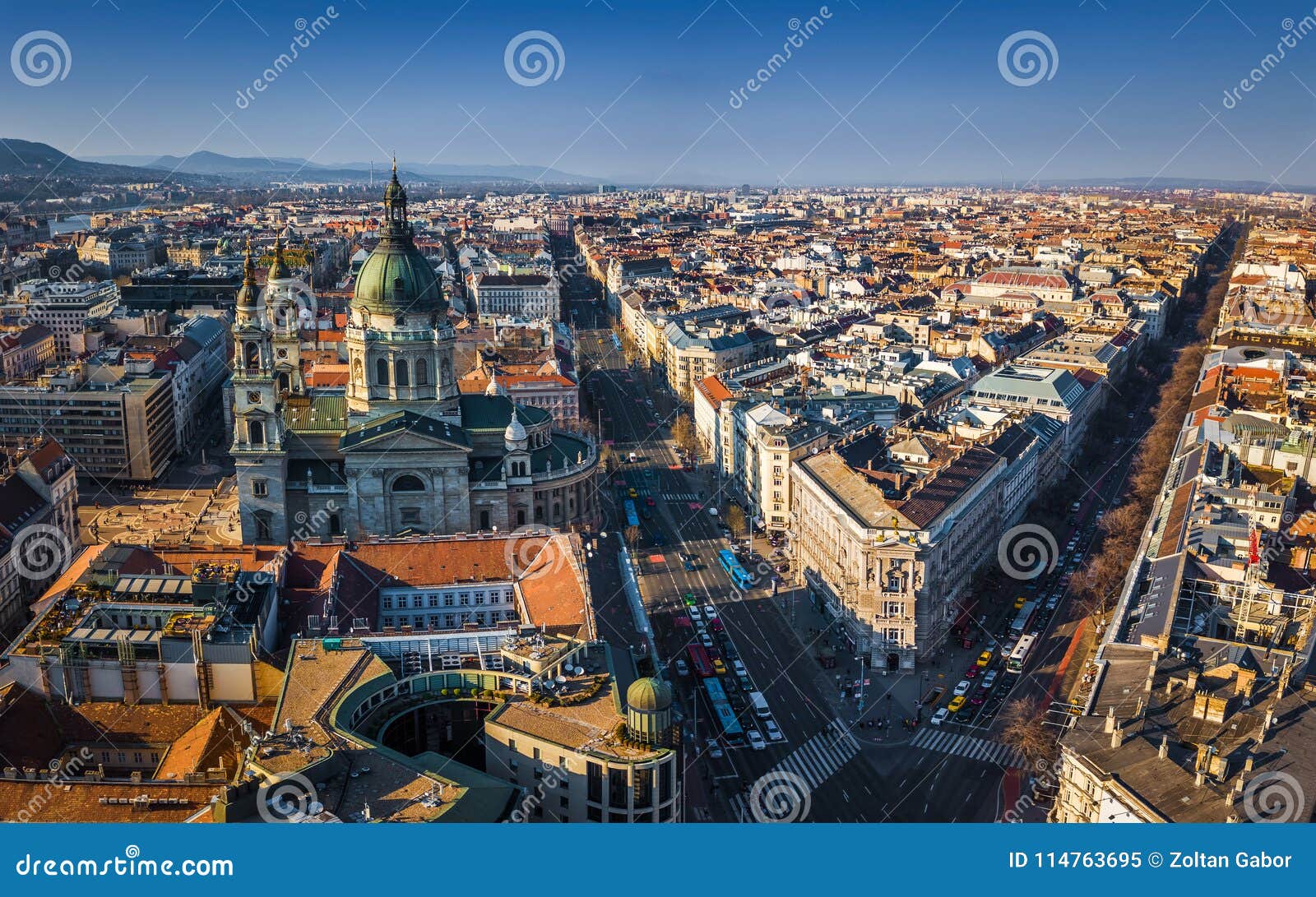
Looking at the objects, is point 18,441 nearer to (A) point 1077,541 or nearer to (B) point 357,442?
(B) point 357,442

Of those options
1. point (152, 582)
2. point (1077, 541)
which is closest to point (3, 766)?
point (152, 582)

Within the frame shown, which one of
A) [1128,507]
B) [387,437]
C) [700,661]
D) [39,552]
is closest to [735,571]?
[700,661]

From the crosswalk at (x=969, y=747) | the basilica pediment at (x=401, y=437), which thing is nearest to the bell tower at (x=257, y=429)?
the basilica pediment at (x=401, y=437)

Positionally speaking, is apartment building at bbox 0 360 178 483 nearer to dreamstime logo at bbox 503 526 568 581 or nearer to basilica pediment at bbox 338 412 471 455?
basilica pediment at bbox 338 412 471 455

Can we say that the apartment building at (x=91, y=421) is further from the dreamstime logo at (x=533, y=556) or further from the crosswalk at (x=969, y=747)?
the crosswalk at (x=969, y=747)

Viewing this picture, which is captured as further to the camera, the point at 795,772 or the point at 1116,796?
the point at 795,772

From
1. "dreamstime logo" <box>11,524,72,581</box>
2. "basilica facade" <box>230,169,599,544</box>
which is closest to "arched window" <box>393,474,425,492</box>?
"basilica facade" <box>230,169,599,544</box>
